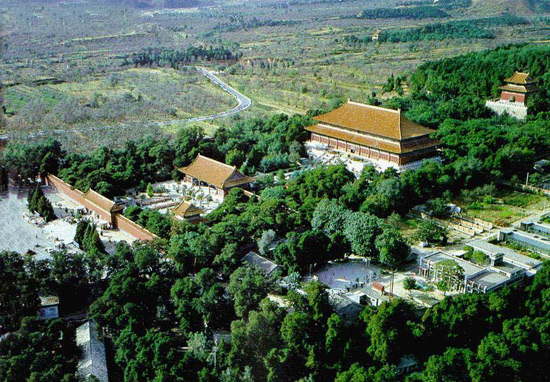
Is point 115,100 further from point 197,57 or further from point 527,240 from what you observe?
point 527,240

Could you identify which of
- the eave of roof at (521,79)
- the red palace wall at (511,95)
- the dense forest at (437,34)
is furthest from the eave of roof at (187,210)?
the dense forest at (437,34)

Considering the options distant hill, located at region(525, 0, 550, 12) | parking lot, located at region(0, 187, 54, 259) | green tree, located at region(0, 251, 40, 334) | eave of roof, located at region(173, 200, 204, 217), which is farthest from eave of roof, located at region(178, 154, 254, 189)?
distant hill, located at region(525, 0, 550, 12)

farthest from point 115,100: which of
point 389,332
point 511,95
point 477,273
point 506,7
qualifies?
point 506,7

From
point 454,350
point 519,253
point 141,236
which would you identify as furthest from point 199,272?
point 519,253

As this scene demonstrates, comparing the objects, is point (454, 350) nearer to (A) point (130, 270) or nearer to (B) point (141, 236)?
(A) point (130, 270)

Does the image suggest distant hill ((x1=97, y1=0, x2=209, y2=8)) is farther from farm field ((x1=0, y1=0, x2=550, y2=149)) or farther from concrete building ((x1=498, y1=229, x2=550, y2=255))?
concrete building ((x1=498, y1=229, x2=550, y2=255))

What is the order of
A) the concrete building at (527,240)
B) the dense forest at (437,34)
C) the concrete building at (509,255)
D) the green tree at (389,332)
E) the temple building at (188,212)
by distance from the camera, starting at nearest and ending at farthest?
the green tree at (389,332) < the concrete building at (509,255) < the concrete building at (527,240) < the temple building at (188,212) < the dense forest at (437,34)

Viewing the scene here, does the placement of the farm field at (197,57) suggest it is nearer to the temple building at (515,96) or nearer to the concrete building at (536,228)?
the temple building at (515,96)
